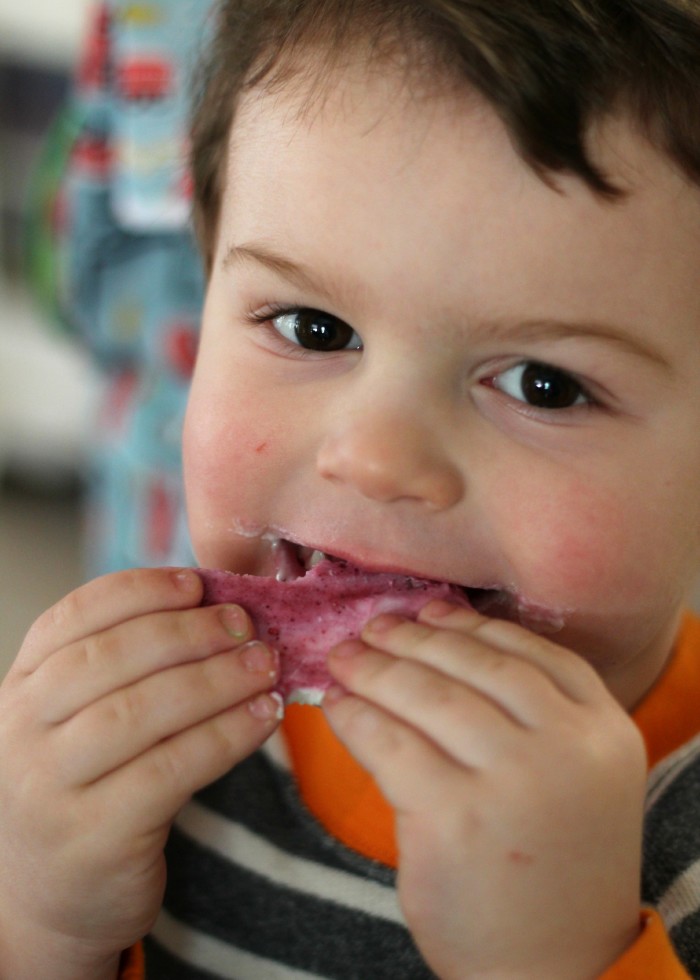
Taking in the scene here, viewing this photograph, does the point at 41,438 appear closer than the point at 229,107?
No

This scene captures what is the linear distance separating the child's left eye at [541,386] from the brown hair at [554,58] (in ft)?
0.44

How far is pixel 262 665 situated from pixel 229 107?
0.51 metres

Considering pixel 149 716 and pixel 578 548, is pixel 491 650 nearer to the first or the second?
pixel 578 548

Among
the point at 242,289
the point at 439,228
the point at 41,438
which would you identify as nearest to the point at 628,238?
the point at 439,228

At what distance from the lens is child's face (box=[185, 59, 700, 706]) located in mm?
747

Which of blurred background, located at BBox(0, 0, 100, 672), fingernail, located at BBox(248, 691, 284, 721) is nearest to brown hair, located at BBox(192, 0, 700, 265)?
fingernail, located at BBox(248, 691, 284, 721)

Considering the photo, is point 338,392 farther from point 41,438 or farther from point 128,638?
point 41,438

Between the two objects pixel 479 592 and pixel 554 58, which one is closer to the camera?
pixel 554 58

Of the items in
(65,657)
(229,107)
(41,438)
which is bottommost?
(41,438)

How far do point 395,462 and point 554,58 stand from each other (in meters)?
0.29

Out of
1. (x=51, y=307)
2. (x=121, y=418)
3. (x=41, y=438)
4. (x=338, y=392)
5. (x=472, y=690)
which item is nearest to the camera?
(x=472, y=690)

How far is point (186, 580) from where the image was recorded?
799 mm

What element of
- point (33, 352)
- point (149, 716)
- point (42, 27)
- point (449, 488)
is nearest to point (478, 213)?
point (449, 488)

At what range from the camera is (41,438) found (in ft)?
9.07
